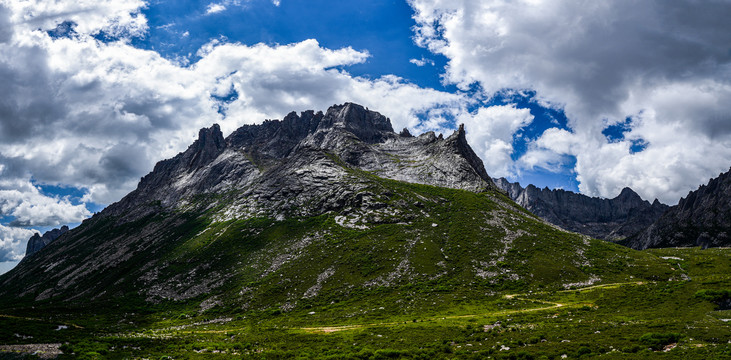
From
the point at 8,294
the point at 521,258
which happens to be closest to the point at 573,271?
the point at 521,258

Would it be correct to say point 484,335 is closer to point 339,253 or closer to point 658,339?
point 658,339

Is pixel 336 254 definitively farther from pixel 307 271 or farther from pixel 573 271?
pixel 573 271

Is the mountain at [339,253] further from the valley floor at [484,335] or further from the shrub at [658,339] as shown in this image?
the shrub at [658,339]

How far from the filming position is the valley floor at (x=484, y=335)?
98.4ft

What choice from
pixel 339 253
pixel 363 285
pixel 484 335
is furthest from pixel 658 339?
pixel 339 253

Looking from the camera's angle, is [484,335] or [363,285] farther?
[363,285]

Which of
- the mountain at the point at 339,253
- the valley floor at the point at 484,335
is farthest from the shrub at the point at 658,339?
the mountain at the point at 339,253

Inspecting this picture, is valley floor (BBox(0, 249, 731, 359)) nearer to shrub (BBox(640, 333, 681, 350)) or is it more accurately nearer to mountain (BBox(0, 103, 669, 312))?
shrub (BBox(640, 333, 681, 350))

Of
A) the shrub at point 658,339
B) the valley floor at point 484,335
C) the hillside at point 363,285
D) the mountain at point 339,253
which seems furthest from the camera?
the mountain at point 339,253

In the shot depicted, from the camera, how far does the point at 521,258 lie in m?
93.5

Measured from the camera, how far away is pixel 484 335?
3912cm

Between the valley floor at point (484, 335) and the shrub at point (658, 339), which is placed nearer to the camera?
the shrub at point (658, 339)

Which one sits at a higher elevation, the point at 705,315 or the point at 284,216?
the point at 284,216

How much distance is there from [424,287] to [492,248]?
3071 cm
